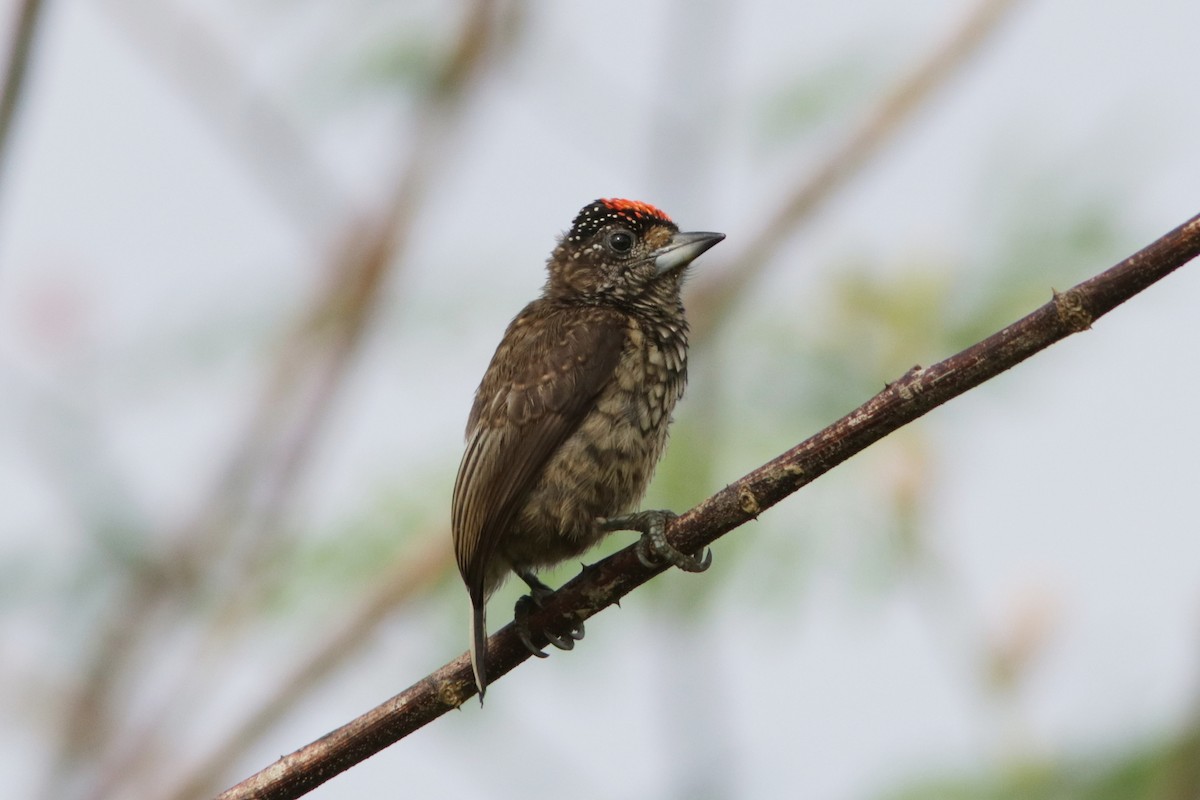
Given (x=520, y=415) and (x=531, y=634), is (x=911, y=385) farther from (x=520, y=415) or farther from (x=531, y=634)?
(x=520, y=415)

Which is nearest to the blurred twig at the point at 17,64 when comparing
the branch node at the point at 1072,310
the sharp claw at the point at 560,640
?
the sharp claw at the point at 560,640

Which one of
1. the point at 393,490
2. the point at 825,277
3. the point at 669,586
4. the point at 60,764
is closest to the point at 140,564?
the point at 60,764

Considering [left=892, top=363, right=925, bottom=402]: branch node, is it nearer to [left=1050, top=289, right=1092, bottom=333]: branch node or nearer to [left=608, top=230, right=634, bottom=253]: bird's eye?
[left=1050, top=289, right=1092, bottom=333]: branch node

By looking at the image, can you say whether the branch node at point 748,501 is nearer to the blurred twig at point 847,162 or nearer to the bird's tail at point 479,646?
the bird's tail at point 479,646

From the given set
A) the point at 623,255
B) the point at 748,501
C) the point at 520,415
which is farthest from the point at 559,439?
the point at 748,501

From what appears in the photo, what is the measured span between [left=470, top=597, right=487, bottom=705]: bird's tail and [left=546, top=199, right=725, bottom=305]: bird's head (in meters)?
1.39

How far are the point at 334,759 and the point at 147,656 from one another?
2235 mm

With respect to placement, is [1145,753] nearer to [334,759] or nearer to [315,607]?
[334,759]

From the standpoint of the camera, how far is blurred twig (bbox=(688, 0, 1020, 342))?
18.3 ft

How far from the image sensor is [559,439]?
4348 mm

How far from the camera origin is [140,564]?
553 cm

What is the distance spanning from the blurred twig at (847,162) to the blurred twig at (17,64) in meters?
2.67

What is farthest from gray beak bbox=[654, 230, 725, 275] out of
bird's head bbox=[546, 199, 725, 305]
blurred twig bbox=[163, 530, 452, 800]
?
blurred twig bbox=[163, 530, 452, 800]

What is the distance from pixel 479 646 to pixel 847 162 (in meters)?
2.70
